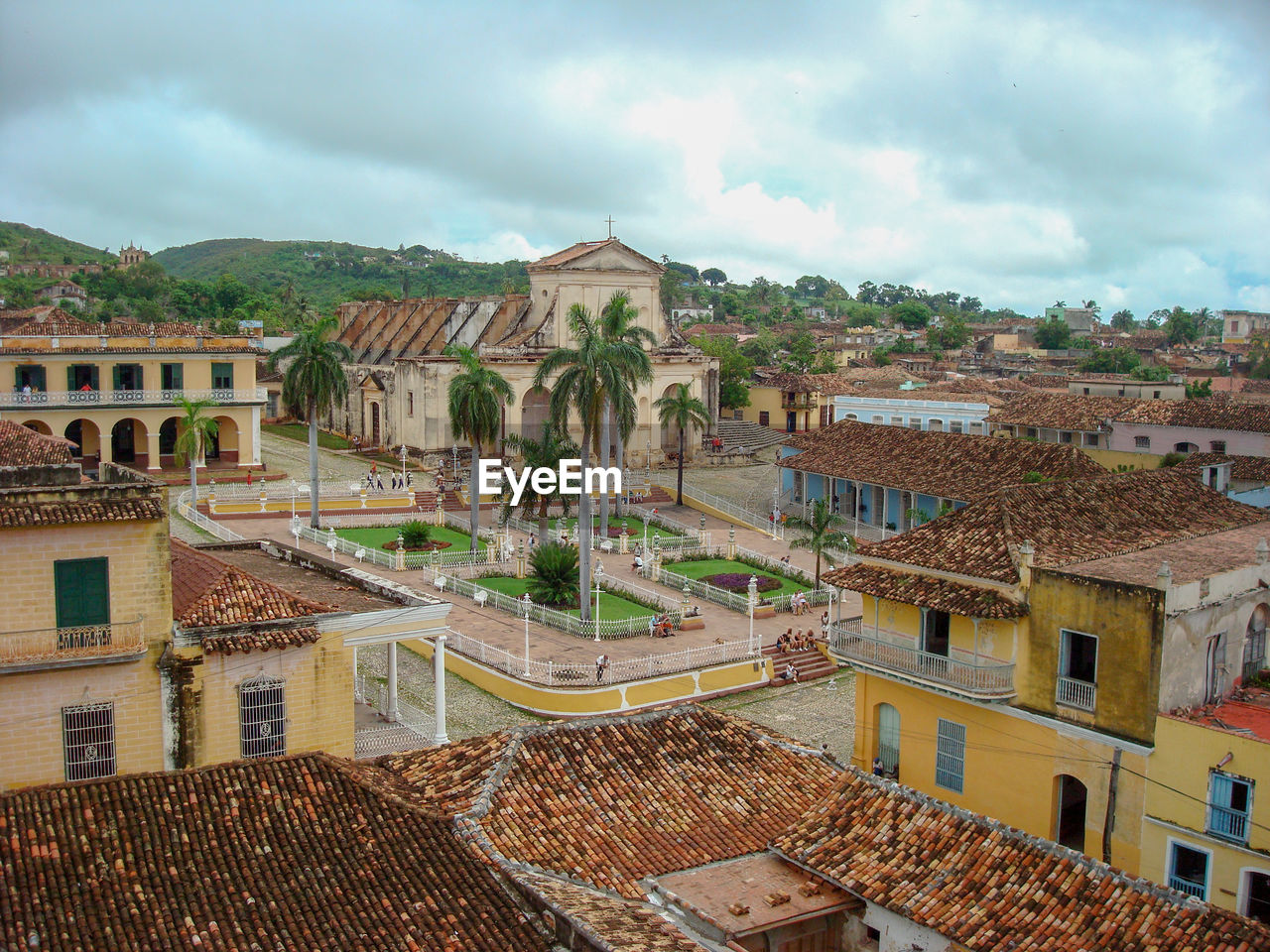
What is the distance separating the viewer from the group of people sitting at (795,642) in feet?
94.8

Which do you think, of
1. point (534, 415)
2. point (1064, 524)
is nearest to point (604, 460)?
point (1064, 524)

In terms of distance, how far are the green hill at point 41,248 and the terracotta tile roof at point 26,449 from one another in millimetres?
121443

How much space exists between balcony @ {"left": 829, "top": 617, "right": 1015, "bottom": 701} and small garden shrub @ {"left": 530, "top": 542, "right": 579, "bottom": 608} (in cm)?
1193

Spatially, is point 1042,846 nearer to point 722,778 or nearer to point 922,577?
point 722,778

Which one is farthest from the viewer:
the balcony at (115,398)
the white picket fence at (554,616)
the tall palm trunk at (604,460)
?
the balcony at (115,398)

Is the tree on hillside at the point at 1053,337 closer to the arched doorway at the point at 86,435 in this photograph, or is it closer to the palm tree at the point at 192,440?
the palm tree at the point at 192,440

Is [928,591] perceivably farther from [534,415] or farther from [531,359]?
[534,415]

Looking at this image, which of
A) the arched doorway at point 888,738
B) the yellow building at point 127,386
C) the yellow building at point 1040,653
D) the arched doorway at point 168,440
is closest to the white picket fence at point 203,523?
the yellow building at point 127,386

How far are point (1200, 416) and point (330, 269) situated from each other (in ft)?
455

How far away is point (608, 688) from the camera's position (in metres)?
24.8

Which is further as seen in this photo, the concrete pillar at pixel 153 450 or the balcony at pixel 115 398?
the concrete pillar at pixel 153 450

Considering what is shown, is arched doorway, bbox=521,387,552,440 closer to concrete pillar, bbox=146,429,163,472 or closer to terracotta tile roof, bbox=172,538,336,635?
concrete pillar, bbox=146,429,163,472

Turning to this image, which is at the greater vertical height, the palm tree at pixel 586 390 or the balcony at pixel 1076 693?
the palm tree at pixel 586 390

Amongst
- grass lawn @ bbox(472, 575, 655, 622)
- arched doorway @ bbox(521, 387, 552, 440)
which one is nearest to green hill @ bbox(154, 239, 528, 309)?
arched doorway @ bbox(521, 387, 552, 440)
